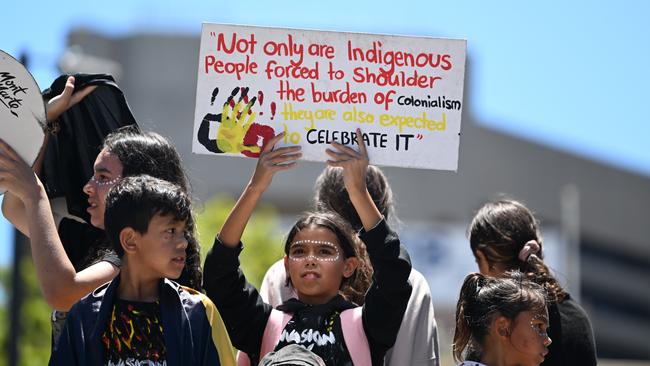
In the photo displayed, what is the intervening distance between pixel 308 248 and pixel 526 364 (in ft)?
3.25

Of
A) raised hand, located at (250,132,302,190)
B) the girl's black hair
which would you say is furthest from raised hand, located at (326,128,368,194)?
the girl's black hair

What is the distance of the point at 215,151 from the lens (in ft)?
16.5

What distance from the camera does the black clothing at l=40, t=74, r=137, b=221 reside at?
17.1 feet

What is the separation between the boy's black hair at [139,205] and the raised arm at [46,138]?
32.0 inches

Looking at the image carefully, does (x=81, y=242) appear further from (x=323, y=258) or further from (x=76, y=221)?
(x=323, y=258)

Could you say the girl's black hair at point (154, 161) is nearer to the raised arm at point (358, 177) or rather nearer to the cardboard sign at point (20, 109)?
the cardboard sign at point (20, 109)

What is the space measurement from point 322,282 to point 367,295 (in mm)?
284

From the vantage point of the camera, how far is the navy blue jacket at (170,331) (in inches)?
161

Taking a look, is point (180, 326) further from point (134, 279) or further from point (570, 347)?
point (570, 347)

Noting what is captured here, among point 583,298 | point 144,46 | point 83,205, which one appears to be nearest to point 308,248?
point 83,205

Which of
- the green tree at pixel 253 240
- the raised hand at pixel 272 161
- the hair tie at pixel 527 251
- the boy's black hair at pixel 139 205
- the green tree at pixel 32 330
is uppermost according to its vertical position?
A: the raised hand at pixel 272 161

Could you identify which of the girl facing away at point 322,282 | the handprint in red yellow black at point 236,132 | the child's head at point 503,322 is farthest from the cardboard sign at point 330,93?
the child's head at point 503,322

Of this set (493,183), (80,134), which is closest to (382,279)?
(80,134)

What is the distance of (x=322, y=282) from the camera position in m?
5.00
